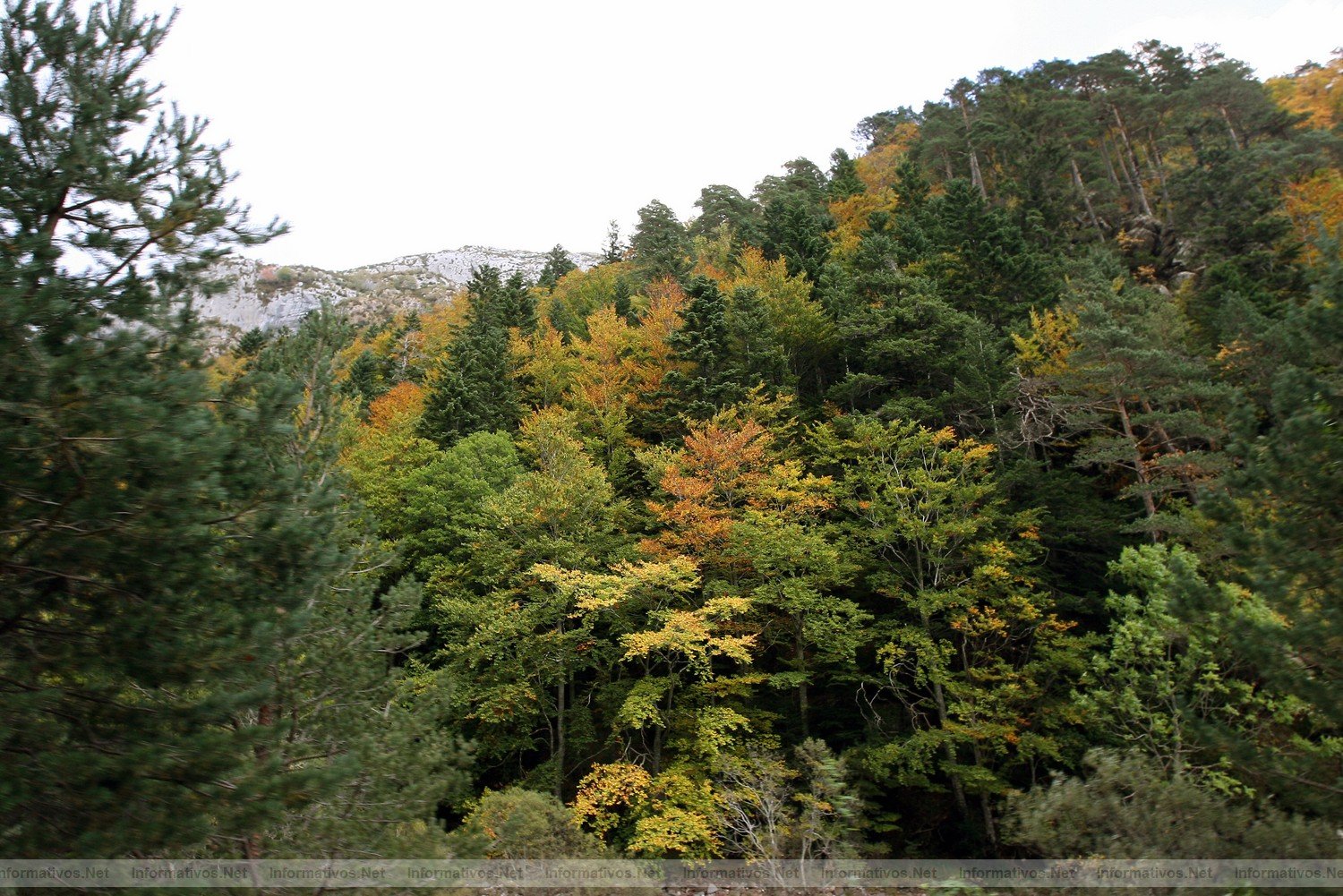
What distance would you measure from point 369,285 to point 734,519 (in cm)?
12310

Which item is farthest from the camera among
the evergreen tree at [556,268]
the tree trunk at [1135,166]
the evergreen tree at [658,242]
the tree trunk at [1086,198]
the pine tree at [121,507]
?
the evergreen tree at [556,268]

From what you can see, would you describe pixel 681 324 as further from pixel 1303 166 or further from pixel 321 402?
pixel 1303 166

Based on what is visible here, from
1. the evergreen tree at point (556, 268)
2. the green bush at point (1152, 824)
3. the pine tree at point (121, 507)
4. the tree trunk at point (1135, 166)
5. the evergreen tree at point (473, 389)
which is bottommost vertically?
the green bush at point (1152, 824)

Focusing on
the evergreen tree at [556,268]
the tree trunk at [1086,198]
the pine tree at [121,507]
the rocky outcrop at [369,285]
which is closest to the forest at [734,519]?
the pine tree at [121,507]

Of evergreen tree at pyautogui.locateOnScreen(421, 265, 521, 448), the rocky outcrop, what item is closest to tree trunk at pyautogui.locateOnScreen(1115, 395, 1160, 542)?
evergreen tree at pyautogui.locateOnScreen(421, 265, 521, 448)

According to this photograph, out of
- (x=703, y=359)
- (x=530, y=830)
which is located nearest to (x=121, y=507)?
(x=530, y=830)

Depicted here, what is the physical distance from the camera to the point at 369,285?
122 meters

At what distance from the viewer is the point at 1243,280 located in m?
21.4

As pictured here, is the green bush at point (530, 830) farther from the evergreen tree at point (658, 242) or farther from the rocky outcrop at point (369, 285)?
the rocky outcrop at point (369, 285)

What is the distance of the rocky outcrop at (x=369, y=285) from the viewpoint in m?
102

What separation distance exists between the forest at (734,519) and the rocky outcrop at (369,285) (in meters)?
63.0

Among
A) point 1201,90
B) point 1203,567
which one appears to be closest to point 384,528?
point 1203,567

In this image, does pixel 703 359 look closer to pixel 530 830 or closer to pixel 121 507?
pixel 530 830

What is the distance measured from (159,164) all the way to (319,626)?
15.8 ft
